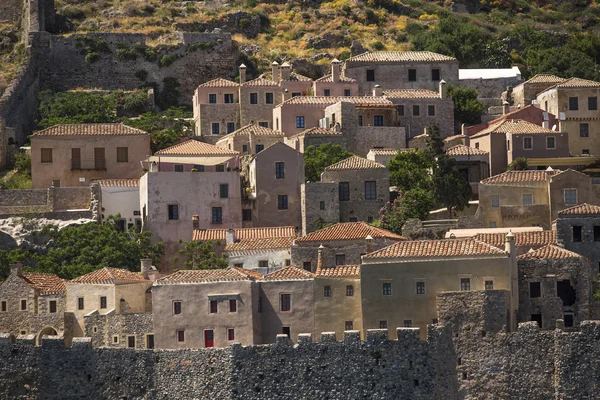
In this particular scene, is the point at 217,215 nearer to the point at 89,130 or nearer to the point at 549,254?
the point at 89,130

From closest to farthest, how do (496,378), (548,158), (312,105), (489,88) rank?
(496,378)
(548,158)
(312,105)
(489,88)

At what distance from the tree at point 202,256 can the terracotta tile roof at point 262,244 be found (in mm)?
776

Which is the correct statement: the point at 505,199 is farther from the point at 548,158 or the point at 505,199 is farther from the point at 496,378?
the point at 496,378

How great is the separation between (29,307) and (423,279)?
18.1 meters

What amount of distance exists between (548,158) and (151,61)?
31.8 m

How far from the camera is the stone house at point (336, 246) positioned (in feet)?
242

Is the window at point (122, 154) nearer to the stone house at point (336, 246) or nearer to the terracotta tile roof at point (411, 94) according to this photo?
the terracotta tile roof at point (411, 94)

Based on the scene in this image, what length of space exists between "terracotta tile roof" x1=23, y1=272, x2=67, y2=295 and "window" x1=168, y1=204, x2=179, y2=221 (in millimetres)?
7957

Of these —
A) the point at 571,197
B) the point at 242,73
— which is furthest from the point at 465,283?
the point at 242,73

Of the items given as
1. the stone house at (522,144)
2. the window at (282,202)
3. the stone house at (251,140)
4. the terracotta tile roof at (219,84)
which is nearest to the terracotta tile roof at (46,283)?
the window at (282,202)

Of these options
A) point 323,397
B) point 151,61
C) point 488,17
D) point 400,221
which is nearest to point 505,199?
point 400,221

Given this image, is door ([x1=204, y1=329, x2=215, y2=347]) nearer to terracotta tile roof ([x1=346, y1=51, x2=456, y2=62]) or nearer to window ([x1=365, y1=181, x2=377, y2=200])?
window ([x1=365, y1=181, x2=377, y2=200])

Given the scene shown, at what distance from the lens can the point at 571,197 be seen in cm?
7862

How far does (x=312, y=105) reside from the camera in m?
93.9
